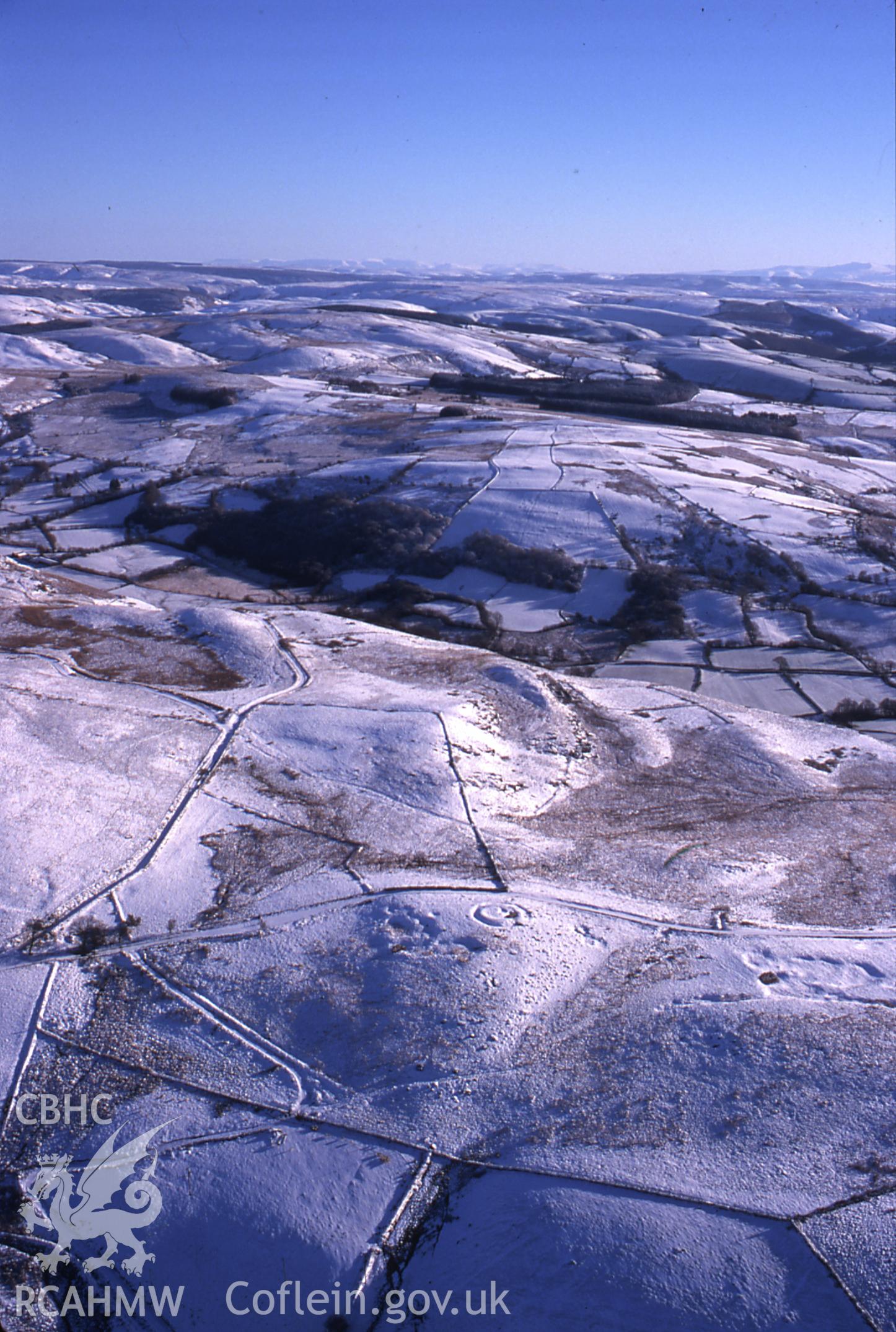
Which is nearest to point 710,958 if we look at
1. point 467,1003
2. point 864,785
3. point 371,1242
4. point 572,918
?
point 572,918

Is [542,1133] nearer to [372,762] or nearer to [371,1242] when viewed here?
[371,1242]

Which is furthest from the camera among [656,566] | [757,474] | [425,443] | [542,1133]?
[425,443]

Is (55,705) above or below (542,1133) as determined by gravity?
above

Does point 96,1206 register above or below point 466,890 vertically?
below
